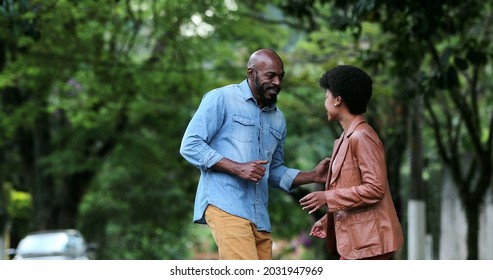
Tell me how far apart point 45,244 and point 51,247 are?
0.20 m

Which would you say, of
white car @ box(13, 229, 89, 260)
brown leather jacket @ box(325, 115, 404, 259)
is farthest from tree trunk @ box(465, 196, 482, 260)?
brown leather jacket @ box(325, 115, 404, 259)

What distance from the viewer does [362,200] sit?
17.9 feet

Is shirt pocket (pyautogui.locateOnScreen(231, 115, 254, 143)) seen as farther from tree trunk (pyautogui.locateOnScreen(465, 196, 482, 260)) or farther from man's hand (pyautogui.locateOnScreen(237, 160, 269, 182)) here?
tree trunk (pyautogui.locateOnScreen(465, 196, 482, 260))

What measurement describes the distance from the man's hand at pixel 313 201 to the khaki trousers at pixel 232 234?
41 cm

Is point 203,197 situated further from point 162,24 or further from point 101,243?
point 101,243

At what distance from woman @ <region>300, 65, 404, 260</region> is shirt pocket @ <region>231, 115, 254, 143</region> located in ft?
1.58

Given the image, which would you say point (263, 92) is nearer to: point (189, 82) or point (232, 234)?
point (232, 234)

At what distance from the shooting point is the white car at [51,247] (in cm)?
2200

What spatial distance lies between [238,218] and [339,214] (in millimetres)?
558

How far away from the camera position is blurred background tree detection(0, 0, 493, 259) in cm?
1345

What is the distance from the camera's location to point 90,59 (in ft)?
65.2

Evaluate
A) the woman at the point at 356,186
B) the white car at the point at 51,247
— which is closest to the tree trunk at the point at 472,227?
the white car at the point at 51,247

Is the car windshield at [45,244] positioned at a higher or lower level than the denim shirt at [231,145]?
lower

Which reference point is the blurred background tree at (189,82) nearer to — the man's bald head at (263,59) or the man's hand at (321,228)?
the man's bald head at (263,59)
